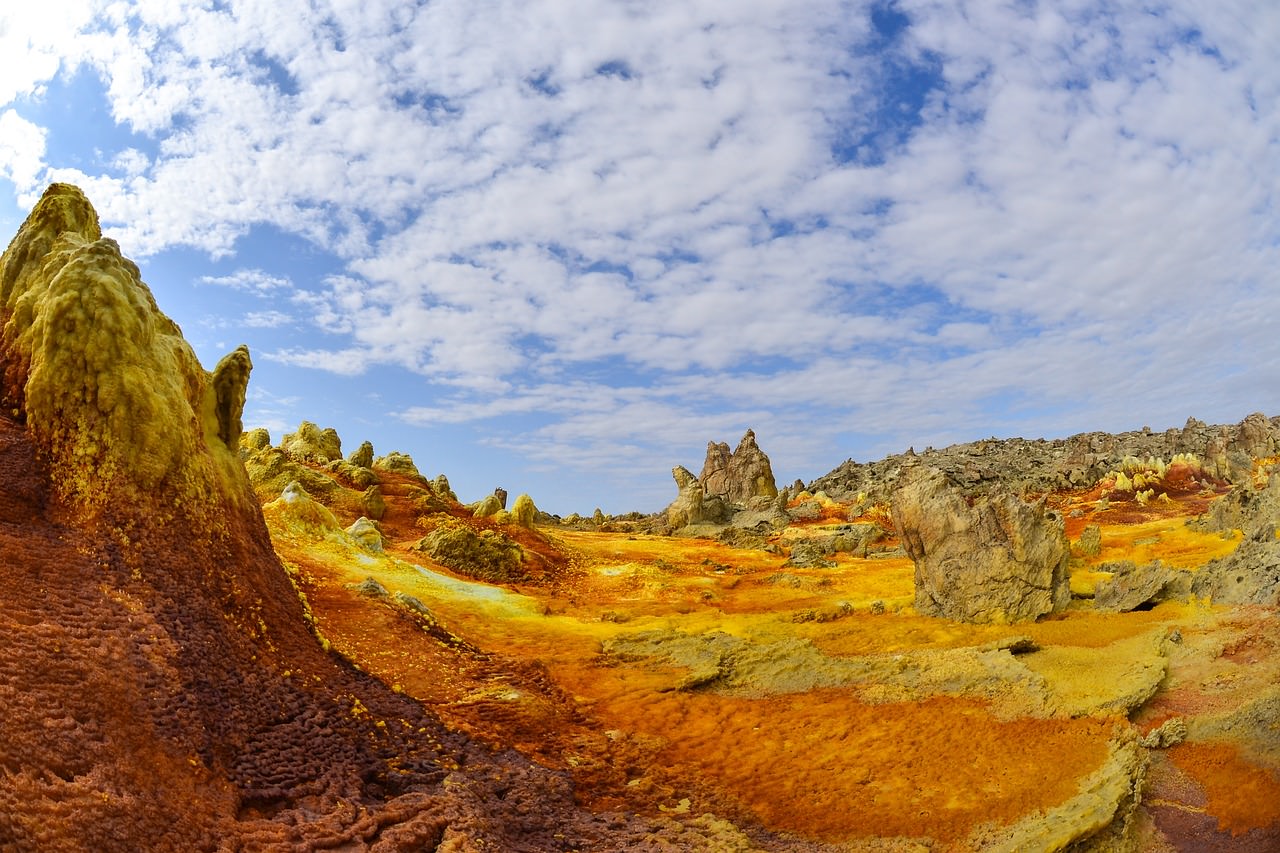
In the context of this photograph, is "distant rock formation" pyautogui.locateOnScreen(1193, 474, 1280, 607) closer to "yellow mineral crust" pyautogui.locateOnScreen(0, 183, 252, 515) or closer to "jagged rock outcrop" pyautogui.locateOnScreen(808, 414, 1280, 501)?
"yellow mineral crust" pyautogui.locateOnScreen(0, 183, 252, 515)

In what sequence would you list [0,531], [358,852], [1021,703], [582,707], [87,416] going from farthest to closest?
[582,707], [1021,703], [87,416], [0,531], [358,852]

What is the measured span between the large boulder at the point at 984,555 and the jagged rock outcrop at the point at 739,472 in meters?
41.8

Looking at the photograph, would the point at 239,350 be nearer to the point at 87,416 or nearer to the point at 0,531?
the point at 87,416

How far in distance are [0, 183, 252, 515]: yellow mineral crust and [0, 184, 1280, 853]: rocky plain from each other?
0.04 meters

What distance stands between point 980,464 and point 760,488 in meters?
20.7

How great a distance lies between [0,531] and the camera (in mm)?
6980

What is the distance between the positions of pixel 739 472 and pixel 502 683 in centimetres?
5359

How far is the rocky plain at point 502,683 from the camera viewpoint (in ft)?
20.2

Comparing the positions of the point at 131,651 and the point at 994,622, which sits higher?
the point at 131,651

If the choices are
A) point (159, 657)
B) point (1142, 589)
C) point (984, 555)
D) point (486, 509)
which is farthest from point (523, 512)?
point (159, 657)

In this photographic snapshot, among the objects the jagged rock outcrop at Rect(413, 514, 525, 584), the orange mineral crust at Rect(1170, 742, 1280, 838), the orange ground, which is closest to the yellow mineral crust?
the orange ground

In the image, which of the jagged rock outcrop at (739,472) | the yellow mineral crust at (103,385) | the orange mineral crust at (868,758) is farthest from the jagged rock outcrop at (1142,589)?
the jagged rock outcrop at (739,472)

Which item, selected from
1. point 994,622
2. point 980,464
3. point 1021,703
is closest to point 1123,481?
point 980,464

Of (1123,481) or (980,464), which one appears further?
(980,464)
